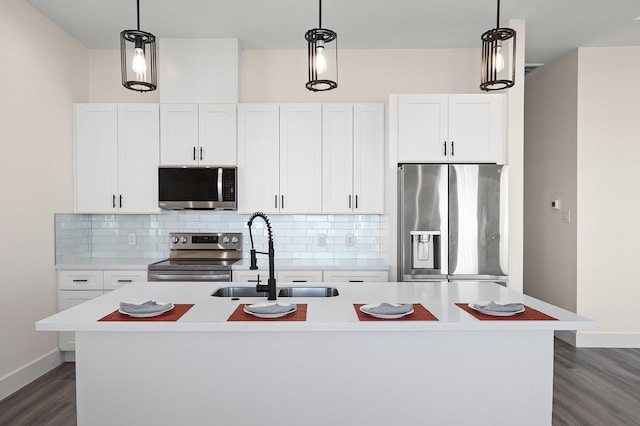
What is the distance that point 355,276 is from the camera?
4133mm

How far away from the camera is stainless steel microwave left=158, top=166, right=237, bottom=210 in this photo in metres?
4.28

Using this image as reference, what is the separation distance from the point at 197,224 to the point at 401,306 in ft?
9.87

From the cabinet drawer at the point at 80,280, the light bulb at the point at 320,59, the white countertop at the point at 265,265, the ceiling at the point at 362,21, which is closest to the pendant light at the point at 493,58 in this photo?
the light bulb at the point at 320,59

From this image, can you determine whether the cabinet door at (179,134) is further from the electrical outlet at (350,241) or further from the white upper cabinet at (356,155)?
the electrical outlet at (350,241)

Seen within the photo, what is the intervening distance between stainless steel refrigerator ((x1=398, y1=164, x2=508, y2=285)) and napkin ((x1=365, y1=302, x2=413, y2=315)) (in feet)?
5.53

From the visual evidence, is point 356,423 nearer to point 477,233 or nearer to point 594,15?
Result: point 477,233

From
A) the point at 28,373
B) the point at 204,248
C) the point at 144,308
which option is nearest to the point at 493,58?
the point at 144,308

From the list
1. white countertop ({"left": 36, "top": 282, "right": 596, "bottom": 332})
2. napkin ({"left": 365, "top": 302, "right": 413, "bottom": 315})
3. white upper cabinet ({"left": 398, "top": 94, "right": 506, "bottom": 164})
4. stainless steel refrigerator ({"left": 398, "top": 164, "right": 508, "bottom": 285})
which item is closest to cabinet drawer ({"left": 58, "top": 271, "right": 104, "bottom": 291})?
white countertop ({"left": 36, "top": 282, "right": 596, "bottom": 332})

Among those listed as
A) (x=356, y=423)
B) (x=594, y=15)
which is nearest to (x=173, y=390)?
(x=356, y=423)

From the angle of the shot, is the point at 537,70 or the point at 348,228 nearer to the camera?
the point at 348,228

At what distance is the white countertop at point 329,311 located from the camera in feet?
6.86

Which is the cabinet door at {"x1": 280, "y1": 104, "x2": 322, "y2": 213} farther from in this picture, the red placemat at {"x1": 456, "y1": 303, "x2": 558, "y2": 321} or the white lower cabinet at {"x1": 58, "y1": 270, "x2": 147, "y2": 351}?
the red placemat at {"x1": 456, "y1": 303, "x2": 558, "y2": 321}

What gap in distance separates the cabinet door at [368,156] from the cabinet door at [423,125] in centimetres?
34

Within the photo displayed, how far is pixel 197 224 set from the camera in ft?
15.5
